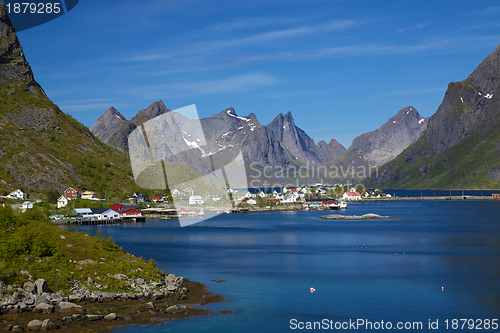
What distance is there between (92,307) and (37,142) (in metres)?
117

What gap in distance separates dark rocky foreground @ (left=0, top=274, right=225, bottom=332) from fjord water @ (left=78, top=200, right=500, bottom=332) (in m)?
1.36

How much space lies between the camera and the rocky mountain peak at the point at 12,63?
519ft

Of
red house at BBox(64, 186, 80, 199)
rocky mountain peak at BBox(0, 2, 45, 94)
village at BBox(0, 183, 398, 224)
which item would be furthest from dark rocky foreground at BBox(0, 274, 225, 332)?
rocky mountain peak at BBox(0, 2, 45, 94)

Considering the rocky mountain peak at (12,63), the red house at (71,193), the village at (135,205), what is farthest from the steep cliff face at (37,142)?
the village at (135,205)

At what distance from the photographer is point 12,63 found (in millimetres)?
161625

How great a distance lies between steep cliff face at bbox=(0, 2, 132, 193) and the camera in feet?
390

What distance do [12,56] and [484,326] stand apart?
171598 millimetres

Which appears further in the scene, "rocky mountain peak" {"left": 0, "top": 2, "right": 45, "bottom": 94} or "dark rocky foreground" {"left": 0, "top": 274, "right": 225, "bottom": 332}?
"rocky mountain peak" {"left": 0, "top": 2, "right": 45, "bottom": 94}

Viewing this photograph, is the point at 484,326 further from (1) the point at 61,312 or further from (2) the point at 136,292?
(1) the point at 61,312

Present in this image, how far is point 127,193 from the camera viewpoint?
13712cm

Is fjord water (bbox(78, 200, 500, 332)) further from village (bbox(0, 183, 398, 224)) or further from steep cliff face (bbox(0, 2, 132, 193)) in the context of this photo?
steep cliff face (bbox(0, 2, 132, 193))

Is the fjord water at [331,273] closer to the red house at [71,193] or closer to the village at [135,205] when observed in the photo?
the village at [135,205]

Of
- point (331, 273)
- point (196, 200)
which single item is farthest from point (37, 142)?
point (331, 273)

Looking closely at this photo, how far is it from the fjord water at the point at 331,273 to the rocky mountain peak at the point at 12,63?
3733 inches
